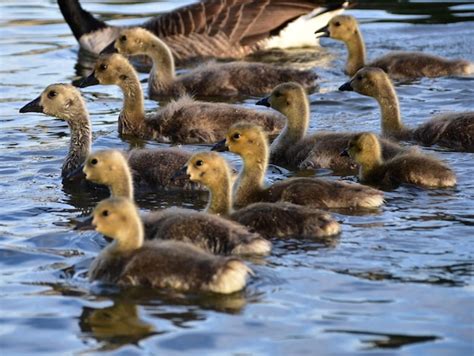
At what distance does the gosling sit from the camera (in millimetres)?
13453

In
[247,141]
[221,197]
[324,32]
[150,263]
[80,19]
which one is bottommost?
[150,263]

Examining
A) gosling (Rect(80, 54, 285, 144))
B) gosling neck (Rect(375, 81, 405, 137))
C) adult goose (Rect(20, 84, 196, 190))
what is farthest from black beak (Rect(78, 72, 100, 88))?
gosling neck (Rect(375, 81, 405, 137))

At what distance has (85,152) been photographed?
12305mm

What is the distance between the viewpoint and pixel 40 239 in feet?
32.8

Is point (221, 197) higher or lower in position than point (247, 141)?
lower

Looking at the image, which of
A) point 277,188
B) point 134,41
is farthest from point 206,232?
point 134,41

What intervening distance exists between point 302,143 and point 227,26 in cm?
687

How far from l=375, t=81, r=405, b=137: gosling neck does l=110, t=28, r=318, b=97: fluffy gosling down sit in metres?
2.61

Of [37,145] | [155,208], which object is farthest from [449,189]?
[37,145]

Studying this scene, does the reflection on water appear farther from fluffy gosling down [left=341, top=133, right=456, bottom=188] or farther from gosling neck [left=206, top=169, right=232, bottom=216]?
gosling neck [left=206, top=169, right=232, bottom=216]

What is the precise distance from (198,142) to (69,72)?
5368 millimetres

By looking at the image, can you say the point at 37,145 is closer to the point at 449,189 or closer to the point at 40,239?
the point at 40,239

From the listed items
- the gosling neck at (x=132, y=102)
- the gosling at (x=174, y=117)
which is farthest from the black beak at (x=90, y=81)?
the gosling neck at (x=132, y=102)

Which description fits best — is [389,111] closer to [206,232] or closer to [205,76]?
[205,76]
